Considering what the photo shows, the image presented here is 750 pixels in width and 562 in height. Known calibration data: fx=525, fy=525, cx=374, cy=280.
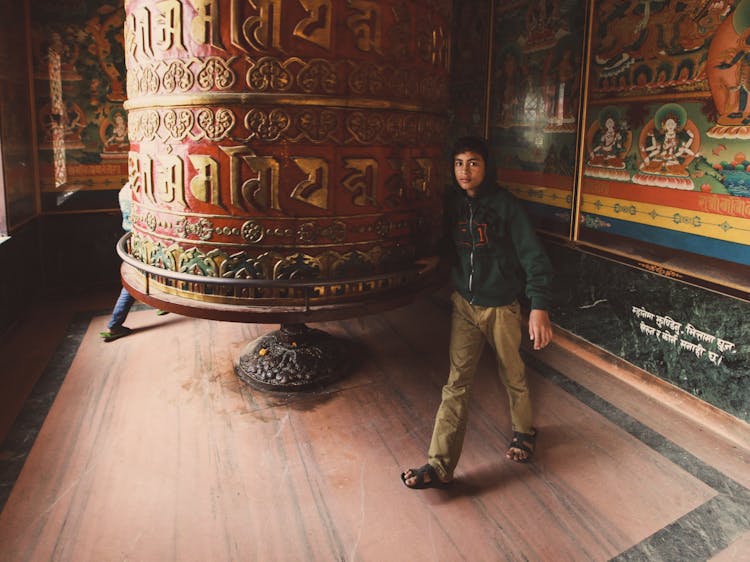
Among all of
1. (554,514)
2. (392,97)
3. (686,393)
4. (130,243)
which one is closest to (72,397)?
(130,243)

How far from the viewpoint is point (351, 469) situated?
115 inches

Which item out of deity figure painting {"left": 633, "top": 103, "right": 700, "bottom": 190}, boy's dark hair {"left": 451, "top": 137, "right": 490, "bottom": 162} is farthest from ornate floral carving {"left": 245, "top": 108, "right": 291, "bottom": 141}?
→ deity figure painting {"left": 633, "top": 103, "right": 700, "bottom": 190}

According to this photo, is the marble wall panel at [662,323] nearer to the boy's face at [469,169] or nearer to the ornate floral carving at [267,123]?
the boy's face at [469,169]

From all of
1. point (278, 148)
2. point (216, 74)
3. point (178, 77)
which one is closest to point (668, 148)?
point (278, 148)

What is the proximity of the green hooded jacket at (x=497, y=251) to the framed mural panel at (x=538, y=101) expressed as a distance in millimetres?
2084

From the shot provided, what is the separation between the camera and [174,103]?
2.82 m

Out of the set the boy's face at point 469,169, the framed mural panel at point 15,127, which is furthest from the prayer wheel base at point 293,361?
the framed mural panel at point 15,127

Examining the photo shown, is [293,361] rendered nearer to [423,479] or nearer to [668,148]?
[423,479]

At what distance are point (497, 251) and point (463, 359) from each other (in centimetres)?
60

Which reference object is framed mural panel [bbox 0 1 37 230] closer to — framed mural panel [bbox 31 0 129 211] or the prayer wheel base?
framed mural panel [bbox 31 0 129 211]

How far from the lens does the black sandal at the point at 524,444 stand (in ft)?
9.84

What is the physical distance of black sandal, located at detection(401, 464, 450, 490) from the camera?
2719 mm

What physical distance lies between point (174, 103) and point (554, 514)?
9.44 feet

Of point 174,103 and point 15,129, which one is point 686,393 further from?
point 15,129
